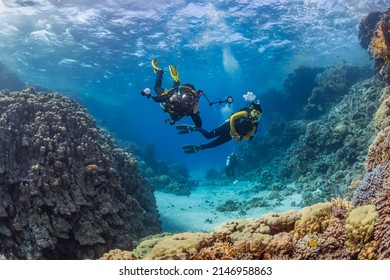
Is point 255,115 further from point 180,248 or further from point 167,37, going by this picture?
point 167,37

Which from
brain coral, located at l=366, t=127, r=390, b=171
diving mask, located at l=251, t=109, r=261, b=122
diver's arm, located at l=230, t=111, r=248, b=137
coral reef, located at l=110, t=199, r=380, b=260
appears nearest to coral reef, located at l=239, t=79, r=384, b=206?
brain coral, located at l=366, t=127, r=390, b=171

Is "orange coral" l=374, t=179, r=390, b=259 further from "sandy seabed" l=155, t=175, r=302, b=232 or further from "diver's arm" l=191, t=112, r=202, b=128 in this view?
"sandy seabed" l=155, t=175, r=302, b=232

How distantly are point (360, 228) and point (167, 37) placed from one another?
23128 mm

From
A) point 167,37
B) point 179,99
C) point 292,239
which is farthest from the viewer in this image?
point 167,37

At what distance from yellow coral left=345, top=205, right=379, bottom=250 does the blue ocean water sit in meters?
17.8

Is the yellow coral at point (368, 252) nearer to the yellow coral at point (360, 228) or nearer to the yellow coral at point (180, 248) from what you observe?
the yellow coral at point (360, 228)

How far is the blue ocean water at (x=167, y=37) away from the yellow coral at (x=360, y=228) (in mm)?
17829

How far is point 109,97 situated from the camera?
51.6 meters

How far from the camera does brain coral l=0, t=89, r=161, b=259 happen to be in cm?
642

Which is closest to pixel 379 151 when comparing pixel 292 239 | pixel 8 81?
pixel 292 239

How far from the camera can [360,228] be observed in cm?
415

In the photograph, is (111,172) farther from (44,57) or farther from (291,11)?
(44,57)
